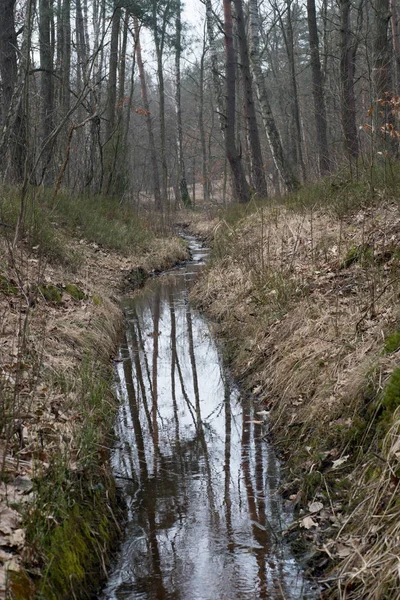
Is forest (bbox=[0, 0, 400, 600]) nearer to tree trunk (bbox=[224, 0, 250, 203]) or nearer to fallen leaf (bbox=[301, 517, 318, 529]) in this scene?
fallen leaf (bbox=[301, 517, 318, 529])

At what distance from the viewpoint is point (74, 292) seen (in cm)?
763

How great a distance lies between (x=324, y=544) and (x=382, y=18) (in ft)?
34.8

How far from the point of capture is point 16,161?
Answer: 33.3 feet

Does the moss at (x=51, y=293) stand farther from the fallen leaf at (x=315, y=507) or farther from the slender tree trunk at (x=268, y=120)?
the slender tree trunk at (x=268, y=120)

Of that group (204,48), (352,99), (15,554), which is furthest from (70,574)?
(204,48)

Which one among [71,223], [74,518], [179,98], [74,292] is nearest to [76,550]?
[74,518]

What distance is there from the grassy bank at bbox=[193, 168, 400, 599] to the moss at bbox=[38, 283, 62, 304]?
198 cm

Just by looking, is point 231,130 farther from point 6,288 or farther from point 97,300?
point 6,288

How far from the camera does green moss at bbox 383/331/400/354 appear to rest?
3.82 meters

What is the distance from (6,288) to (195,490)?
319 cm

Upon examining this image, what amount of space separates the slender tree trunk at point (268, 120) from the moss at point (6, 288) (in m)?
8.53

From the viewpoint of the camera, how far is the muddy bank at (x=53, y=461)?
2588 millimetres

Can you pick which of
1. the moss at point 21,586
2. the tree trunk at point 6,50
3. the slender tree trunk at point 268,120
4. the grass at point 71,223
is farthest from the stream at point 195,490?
the slender tree trunk at point 268,120

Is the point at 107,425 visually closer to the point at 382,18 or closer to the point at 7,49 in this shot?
the point at 7,49
